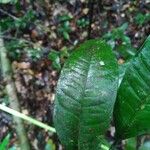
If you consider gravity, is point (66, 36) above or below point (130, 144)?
below

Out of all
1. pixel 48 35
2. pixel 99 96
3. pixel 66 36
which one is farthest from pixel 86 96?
pixel 48 35

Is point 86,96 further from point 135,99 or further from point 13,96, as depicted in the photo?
point 13,96

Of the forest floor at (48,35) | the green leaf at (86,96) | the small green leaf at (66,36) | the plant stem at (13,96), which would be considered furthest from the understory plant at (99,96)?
the small green leaf at (66,36)

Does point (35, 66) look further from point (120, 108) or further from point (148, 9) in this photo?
point (120, 108)

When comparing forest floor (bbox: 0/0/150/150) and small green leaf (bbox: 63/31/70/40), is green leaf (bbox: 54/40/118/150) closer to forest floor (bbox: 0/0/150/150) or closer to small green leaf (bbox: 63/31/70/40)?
forest floor (bbox: 0/0/150/150)

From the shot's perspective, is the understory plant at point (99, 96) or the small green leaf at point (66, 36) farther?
the small green leaf at point (66, 36)

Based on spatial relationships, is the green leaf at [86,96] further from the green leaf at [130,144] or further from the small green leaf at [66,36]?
the small green leaf at [66,36]

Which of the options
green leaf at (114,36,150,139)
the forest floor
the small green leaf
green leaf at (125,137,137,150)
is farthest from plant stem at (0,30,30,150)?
the small green leaf
